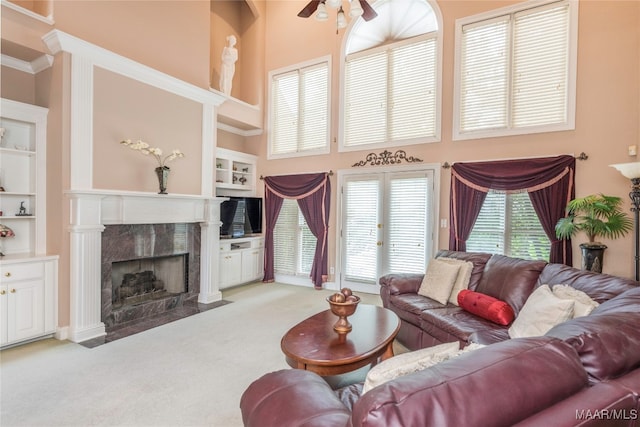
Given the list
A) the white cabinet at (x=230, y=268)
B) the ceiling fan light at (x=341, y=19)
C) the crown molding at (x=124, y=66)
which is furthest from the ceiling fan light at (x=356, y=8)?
the white cabinet at (x=230, y=268)

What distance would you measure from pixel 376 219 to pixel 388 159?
103 centimetres

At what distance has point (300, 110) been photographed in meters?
6.42

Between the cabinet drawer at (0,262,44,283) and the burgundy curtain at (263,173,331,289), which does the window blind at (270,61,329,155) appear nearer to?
the burgundy curtain at (263,173,331,289)

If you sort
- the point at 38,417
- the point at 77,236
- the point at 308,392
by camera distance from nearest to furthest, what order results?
the point at 308,392, the point at 38,417, the point at 77,236

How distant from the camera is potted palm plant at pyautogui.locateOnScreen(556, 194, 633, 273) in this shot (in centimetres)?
377

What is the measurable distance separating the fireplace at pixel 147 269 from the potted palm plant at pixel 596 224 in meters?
5.02

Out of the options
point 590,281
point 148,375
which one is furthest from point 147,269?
point 590,281

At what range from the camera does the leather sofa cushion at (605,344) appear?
48.0 inches

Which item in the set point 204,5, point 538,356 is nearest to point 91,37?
point 204,5

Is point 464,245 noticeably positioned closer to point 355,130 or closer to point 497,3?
point 355,130

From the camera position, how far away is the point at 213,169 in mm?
5234

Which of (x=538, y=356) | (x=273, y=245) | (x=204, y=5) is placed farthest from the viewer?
(x=273, y=245)

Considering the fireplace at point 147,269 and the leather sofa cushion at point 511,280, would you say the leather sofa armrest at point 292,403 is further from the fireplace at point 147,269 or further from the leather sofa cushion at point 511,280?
the fireplace at point 147,269

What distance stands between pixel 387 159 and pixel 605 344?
14.7 feet
